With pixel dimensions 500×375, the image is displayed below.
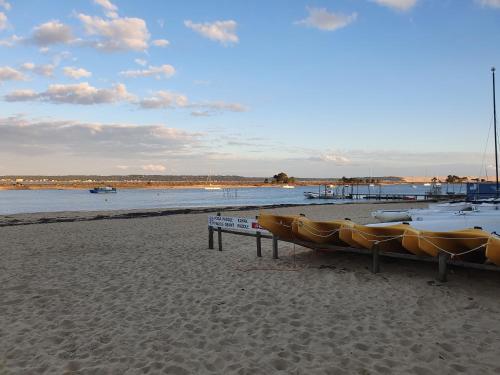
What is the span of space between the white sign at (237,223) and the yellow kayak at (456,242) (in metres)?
4.34

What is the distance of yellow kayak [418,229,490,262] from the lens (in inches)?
295

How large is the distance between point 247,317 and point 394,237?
3954 mm

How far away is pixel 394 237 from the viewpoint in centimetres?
845

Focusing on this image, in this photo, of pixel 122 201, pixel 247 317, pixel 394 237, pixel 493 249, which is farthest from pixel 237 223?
pixel 122 201

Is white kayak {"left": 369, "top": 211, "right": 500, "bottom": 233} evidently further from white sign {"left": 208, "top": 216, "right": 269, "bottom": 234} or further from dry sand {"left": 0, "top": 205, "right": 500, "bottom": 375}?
white sign {"left": 208, "top": 216, "right": 269, "bottom": 234}

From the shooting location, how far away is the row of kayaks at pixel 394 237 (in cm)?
750

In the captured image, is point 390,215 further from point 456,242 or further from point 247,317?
point 247,317

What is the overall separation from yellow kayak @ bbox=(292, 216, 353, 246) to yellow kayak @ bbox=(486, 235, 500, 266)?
3.18m

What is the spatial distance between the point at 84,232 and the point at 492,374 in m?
17.7

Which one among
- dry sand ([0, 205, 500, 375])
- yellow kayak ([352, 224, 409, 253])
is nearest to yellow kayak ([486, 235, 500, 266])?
dry sand ([0, 205, 500, 375])

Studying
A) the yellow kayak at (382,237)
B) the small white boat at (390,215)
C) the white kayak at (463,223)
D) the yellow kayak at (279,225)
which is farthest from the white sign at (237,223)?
the small white boat at (390,215)

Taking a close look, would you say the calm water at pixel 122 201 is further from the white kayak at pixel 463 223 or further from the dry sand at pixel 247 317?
the white kayak at pixel 463 223

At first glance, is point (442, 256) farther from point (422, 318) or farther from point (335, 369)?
point (335, 369)

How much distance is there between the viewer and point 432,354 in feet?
16.0
